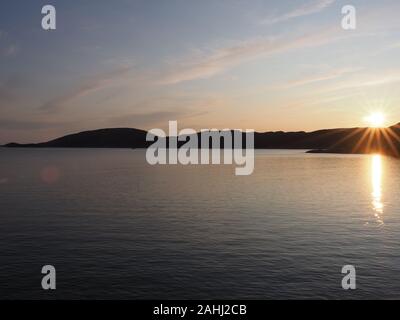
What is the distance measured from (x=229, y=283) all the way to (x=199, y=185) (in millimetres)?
87097

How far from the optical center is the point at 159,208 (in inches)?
3076

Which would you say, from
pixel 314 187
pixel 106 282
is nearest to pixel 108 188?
pixel 314 187

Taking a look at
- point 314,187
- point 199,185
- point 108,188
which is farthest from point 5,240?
point 314,187

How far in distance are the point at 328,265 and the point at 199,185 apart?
82560 mm

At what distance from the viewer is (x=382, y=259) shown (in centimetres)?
4388
